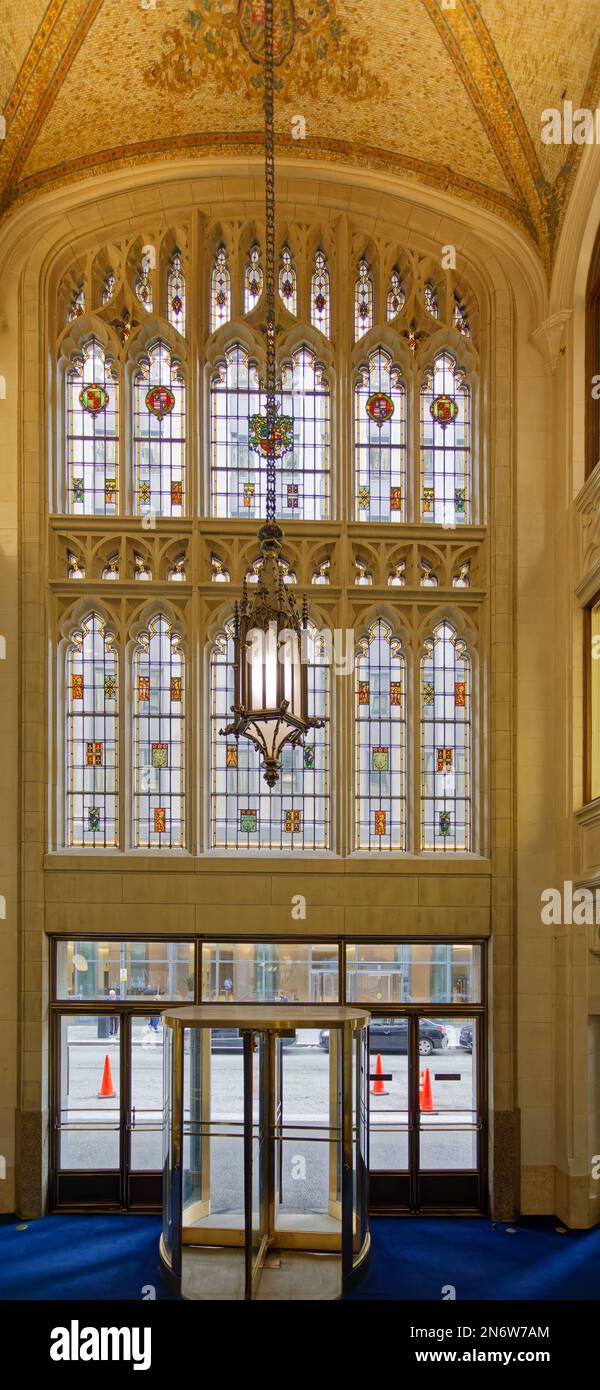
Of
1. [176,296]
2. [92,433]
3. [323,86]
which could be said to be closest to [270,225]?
[323,86]

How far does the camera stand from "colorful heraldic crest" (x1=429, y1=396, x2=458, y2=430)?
46.2 feet

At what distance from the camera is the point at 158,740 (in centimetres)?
1355

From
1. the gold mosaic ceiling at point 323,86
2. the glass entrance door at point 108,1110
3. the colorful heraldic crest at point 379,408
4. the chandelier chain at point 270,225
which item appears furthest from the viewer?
the colorful heraldic crest at point 379,408

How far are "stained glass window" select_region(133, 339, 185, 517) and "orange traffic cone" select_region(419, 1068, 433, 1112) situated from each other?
6503mm

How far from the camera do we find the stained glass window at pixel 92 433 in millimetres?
13852

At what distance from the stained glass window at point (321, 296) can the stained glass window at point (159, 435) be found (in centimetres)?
163

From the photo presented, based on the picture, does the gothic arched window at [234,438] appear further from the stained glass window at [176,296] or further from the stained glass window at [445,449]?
the stained glass window at [445,449]

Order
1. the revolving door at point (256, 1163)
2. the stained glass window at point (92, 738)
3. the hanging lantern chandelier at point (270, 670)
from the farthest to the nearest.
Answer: the stained glass window at point (92, 738), the revolving door at point (256, 1163), the hanging lantern chandelier at point (270, 670)

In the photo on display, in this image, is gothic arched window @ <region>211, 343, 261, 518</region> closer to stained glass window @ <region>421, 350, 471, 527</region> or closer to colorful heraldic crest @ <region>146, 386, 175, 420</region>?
colorful heraldic crest @ <region>146, 386, 175, 420</region>

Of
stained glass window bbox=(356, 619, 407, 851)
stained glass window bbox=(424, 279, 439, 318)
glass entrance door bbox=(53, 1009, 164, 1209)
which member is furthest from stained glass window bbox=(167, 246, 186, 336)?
glass entrance door bbox=(53, 1009, 164, 1209)

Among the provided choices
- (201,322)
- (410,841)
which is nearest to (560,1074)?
(410,841)

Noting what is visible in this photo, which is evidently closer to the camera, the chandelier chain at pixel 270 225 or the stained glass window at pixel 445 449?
the chandelier chain at pixel 270 225

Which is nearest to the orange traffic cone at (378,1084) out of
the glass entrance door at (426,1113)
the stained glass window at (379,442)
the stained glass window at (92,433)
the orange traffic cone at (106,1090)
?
the glass entrance door at (426,1113)

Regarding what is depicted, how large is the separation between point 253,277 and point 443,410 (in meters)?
2.57
